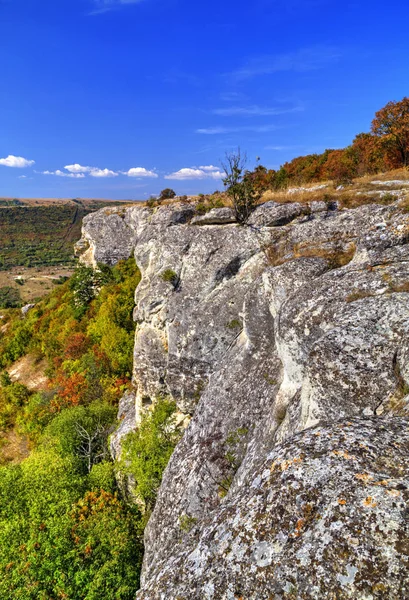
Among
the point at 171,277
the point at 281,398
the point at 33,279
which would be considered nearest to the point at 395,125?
the point at 171,277

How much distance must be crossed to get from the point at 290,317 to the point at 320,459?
6230 millimetres

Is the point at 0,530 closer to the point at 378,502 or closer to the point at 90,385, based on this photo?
the point at 90,385

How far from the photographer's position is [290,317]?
10.9m

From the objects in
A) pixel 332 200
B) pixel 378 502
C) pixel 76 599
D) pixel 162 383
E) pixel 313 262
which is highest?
pixel 332 200

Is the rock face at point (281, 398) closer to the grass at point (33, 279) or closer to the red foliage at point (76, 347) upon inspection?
the red foliage at point (76, 347)

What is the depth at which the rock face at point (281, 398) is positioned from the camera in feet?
14.3

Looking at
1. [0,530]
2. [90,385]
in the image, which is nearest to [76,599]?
[0,530]

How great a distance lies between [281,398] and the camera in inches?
438

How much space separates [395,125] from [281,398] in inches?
1118

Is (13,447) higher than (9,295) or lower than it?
lower

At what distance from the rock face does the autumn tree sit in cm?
1709

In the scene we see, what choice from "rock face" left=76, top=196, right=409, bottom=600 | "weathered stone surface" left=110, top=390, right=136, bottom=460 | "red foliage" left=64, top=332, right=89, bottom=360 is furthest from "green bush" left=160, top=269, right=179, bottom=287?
"red foliage" left=64, top=332, right=89, bottom=360

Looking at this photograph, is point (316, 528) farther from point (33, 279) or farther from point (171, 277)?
point (33, 279)

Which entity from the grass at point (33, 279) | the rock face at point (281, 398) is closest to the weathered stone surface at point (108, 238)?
the rock face at point (281, 398)
